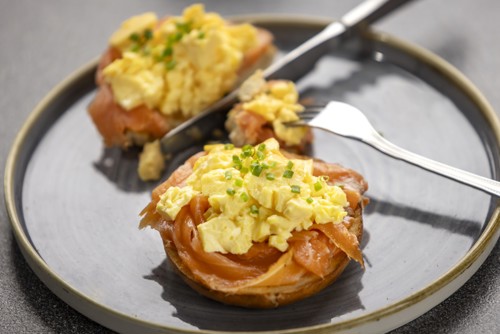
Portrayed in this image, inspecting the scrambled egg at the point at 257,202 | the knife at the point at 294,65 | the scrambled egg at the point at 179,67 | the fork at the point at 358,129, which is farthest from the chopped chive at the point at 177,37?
the scrambled egg at the point at 257,202

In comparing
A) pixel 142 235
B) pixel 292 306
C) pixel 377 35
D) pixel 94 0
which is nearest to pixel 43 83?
pixel 94 0

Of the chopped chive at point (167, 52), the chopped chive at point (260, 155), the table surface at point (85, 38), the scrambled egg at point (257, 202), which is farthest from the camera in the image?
the chopped chive at point (167, 52)

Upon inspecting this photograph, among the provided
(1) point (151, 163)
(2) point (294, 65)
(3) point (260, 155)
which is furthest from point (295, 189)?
(2) point (294, 65)

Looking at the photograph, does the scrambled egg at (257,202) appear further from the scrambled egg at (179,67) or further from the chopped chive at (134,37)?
the chopped chive at (134,37)

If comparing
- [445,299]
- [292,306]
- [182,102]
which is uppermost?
[182,102]

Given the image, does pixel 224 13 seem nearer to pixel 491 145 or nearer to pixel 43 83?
pixel 43 83

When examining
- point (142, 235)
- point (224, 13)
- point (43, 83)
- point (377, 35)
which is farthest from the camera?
point (224, 13)
